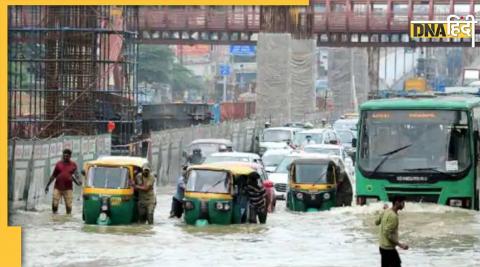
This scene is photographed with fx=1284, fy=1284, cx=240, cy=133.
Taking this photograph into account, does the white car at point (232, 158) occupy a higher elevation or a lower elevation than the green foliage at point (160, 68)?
lower

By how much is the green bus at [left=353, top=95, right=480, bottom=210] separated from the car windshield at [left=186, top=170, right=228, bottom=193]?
3.93m

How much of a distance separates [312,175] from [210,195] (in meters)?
6.12

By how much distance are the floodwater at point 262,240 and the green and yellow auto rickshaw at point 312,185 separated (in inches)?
33.1

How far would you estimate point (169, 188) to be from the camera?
4022 cm

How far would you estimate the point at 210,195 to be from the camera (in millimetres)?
25391

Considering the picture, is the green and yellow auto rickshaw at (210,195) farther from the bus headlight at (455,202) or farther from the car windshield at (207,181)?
the bus headlight at (455,202)

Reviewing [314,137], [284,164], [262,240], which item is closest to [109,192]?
[262,240]

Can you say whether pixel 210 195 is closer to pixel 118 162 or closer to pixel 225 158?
pixel 118 162

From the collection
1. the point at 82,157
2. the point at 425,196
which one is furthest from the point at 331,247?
the point at 82,157

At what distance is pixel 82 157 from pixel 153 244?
11236 mm

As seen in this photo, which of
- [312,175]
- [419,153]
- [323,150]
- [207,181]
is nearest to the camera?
[207,181]

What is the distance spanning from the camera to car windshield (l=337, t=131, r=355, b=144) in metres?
52.6

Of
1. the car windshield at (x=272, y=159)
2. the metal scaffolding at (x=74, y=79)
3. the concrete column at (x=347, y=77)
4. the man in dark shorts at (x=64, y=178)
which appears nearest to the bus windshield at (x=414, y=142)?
the man in dark shorts at (x=64, y=178)

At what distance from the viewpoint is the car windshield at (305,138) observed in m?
47.3
